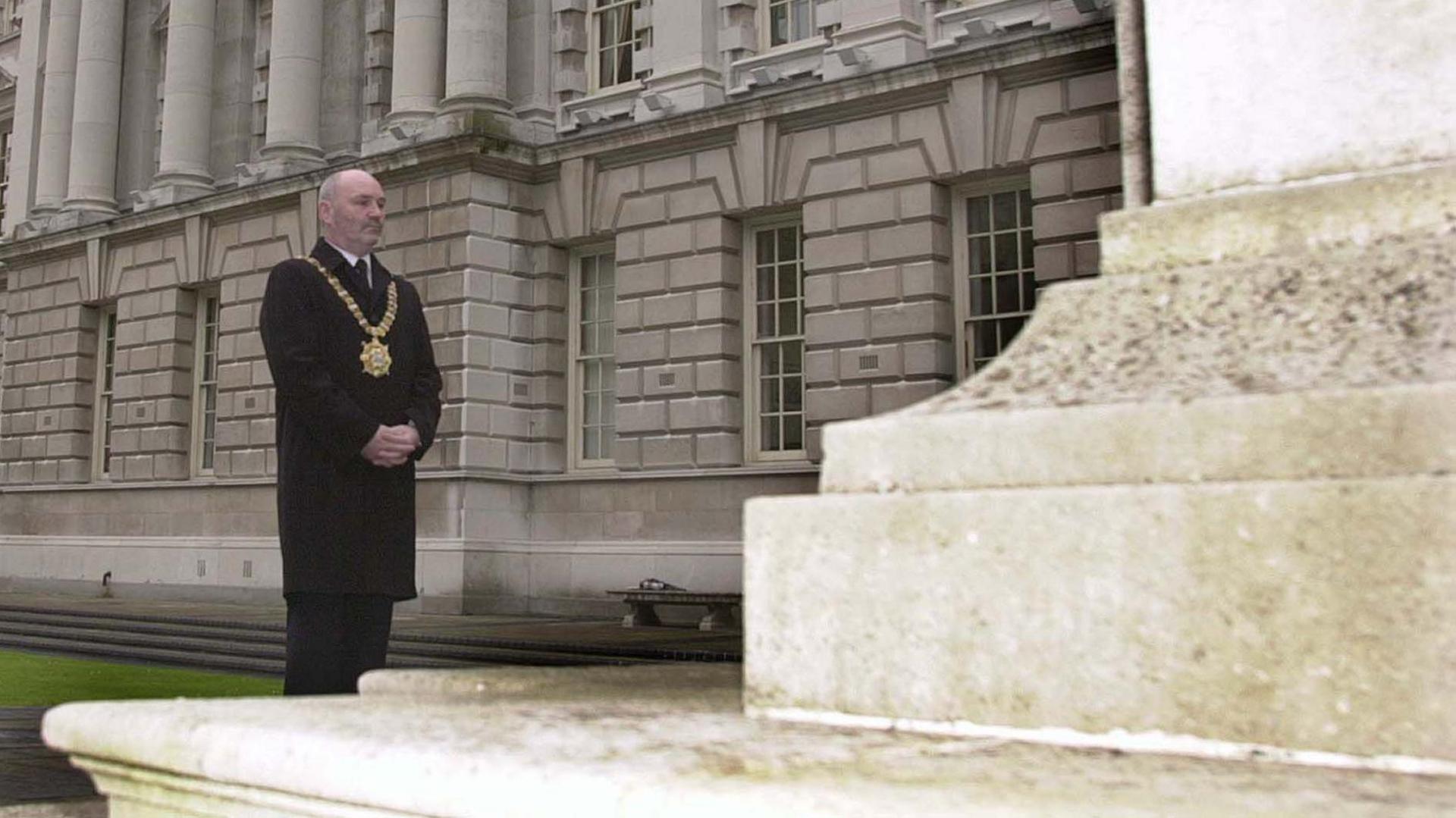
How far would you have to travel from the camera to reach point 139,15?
2814 cm

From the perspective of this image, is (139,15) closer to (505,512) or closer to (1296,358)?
(505,512)

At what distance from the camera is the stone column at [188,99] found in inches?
1010

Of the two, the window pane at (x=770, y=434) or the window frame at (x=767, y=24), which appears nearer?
the window pane at (x=770, y=434)

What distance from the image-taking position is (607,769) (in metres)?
1.73

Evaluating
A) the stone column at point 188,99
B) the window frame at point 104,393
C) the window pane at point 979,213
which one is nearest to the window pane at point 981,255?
the window pane at point 979,213

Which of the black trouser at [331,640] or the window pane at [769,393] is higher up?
the window pane at [769,393]

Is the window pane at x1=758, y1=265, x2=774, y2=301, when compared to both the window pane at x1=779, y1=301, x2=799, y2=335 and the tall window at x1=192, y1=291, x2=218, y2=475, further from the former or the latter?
the tall window at x1=192, y1=291, x2=218, y2=475

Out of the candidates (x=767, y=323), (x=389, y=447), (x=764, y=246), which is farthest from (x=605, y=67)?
(x=389, y=447)

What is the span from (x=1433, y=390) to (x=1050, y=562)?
0.53m

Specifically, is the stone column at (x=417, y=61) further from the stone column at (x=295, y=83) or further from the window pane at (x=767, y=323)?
the window pane at (x=767, y=323)

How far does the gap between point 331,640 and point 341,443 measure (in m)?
0.55

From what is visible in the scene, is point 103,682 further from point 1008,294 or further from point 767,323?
point 1008,294

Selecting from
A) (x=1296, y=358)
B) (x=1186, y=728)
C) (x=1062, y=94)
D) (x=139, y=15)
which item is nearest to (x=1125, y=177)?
(x=1296, y=358)

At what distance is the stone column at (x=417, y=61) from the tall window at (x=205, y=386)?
607cm
